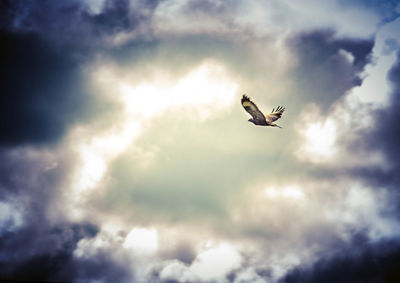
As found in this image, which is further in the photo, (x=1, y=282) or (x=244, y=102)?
(x=1, y=282)

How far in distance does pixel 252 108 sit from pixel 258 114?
2.18ft

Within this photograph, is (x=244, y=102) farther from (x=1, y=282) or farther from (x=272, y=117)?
(x=1, y=282)

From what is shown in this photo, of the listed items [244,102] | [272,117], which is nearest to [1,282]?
[244,102]

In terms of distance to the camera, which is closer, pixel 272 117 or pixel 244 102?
pixel 244 102

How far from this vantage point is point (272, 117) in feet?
52.1

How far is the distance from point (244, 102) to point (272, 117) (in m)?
3.29

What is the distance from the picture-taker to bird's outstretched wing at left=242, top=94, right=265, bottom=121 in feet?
45.2

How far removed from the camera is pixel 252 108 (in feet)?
46.5

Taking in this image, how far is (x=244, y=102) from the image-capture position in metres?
14.1

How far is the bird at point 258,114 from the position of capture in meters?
13.9

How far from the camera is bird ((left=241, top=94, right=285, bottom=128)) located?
1387cm

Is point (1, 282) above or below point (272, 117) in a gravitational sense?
below

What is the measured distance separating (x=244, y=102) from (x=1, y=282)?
23.5 m

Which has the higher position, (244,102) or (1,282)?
(244,102)
